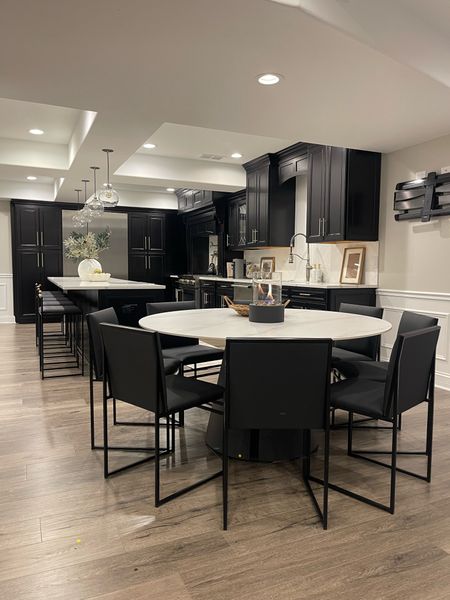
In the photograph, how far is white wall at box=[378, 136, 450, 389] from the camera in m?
3.98

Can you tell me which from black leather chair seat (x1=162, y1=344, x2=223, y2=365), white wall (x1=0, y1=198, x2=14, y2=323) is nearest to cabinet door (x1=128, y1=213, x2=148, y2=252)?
white wall (x1=0, y1=198, x2=14, y2=323)

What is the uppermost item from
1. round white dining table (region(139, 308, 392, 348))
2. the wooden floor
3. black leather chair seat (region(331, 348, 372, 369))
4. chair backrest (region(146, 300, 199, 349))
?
round white dining table (region(139, 308, 392, 348))

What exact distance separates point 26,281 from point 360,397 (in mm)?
7606

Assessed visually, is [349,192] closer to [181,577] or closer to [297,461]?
[297,461]

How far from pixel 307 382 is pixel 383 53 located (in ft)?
6.08

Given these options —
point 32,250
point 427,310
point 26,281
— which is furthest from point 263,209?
point 26,281

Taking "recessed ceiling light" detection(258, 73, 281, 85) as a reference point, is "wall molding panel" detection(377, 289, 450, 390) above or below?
below

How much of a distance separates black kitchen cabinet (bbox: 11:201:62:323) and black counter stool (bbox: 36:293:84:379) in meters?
2.38

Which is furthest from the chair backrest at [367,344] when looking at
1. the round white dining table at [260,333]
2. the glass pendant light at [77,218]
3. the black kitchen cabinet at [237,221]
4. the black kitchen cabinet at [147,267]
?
the black kitchen cabinet at [147,267]

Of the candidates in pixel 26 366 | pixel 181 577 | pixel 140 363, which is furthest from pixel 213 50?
pixel 26 366

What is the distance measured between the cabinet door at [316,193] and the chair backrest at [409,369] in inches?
115

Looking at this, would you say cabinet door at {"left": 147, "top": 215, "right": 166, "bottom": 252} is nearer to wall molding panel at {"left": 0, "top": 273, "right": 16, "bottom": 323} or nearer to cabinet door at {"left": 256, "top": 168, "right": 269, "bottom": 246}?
wall molding panel at {"left": 0, "top": 273, "right": 16, "bottom": 323}

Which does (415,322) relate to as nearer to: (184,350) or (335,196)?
(184,350)

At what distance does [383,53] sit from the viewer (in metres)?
2.42
